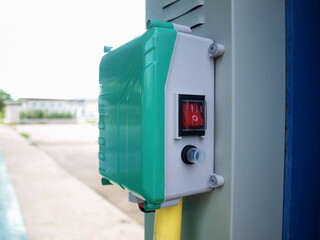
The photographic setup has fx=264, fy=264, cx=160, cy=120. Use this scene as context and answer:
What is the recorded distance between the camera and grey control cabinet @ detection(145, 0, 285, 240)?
31.2 inches

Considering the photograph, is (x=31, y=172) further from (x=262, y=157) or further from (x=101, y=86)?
(x=262, y=157)

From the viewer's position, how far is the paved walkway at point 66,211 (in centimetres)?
310

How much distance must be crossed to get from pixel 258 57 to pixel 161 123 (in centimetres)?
38

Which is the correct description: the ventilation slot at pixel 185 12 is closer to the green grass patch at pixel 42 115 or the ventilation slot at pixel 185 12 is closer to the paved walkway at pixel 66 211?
the paved walkway at pixel 66 211

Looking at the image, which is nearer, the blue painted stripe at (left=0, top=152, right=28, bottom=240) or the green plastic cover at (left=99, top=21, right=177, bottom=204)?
the green plastic cover at (left=99, top=21, right=177, bottom=204)

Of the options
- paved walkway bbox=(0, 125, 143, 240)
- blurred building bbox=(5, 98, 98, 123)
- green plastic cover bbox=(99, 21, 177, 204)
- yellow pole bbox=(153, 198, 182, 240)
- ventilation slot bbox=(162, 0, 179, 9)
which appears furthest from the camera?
blurred building bbox=(5, 98, 98, 123)

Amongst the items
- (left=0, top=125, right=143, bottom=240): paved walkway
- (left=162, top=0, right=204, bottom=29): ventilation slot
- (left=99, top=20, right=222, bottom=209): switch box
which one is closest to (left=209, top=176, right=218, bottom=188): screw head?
(left=99, top=20, right=222, bottom=209): switch box

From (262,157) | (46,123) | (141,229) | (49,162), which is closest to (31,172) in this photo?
(49,162)

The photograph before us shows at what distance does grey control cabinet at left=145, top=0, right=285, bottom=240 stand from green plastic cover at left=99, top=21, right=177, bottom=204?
0.60 ft

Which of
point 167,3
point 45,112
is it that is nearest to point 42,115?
point 45,112

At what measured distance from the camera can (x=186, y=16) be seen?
953mm

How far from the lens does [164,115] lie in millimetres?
745

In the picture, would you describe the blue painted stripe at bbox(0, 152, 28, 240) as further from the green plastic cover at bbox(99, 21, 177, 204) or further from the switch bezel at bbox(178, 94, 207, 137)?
the switch bezel at bbox(178, 94, 207, 137)

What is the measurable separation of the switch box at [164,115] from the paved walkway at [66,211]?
2.54 m
